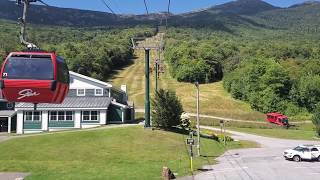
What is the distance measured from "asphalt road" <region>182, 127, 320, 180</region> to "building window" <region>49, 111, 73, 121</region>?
2330cm

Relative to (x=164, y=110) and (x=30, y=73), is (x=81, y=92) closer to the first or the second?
(x=164, y=110)

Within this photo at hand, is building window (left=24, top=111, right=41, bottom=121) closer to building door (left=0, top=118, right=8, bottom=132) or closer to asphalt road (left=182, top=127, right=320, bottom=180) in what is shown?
building door (left=0, top=118, right=8, bottom=132)

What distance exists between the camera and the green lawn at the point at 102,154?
39750 millimetres

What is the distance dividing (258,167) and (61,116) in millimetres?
33254

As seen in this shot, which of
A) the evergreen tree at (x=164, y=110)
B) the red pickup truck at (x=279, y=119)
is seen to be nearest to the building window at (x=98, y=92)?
the evergreen tree at (x=164, y=110)

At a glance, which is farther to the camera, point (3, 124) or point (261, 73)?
point (261, 73)

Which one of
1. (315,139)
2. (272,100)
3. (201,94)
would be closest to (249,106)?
(272,100)

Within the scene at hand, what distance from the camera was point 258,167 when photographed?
45188 mm

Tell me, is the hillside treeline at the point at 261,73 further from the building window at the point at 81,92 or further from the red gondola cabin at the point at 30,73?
the red gondola cabin at the point at 30,73

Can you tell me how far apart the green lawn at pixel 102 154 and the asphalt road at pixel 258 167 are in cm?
192

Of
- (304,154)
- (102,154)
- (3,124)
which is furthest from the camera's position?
(3,124)

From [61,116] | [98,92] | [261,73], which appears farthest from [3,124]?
[261,73]

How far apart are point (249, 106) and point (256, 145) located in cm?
5134

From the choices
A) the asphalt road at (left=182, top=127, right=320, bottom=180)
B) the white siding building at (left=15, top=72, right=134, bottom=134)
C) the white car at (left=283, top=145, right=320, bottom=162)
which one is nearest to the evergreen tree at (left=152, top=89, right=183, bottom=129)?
the asphalt road at (left=182, top=127, right=320, bottom=180)
